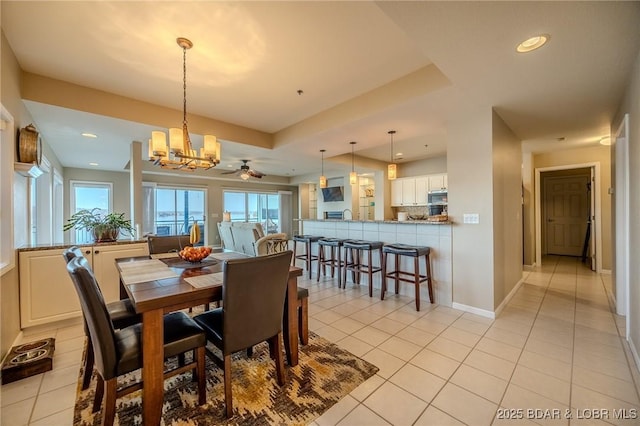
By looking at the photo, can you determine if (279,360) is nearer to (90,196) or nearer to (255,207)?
(90,196)

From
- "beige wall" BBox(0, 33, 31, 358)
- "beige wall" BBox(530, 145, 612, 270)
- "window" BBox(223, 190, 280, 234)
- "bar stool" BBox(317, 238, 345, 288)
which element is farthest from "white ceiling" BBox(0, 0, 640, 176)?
"window" BBox(223, 190, 280, 234)

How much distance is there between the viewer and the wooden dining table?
1.43 m

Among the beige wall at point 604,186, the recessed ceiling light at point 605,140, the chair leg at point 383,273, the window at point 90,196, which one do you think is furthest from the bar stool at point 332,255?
the window at point 90,196

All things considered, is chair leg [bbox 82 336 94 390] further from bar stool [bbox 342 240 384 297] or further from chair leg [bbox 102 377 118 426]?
bar stool [bbox 342 240 384 297]

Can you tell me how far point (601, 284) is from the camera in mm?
4195

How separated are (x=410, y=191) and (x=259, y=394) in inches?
241

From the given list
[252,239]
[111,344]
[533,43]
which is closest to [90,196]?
[252,239]

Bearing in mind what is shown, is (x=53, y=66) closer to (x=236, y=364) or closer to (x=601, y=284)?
(x=236, y=364)

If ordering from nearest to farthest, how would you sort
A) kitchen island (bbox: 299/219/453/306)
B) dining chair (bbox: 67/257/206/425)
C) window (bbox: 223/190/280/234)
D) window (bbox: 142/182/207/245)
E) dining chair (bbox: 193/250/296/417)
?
dining chair (bbox: 67/257/206/425) → dining chair (bbox: 193/250/296/417) → kitchen island (bbox: 299/219/453/306) → window (bbox: 142/182/207/245) → window (bbox: 223/190/280/234)

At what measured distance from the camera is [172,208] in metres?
7.60

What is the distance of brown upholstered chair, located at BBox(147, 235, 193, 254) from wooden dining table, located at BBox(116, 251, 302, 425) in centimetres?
84

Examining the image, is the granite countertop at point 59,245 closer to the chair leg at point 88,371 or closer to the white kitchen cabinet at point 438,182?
the chair leg at point 88,371

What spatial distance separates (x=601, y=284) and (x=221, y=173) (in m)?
8.53

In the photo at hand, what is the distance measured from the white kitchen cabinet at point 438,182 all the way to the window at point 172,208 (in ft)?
20.6
